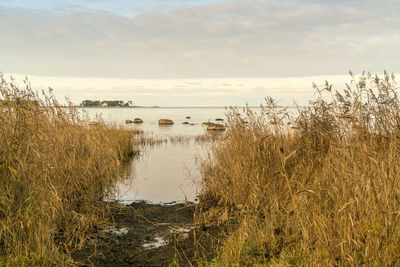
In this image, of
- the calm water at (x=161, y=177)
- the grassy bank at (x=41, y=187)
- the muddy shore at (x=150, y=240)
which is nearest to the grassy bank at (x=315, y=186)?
the muddy shore at (x=150, y=240)

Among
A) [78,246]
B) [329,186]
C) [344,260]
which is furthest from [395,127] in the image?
[78,246]

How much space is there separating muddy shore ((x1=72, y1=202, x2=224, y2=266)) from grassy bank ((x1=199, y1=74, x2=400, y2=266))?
476 mm

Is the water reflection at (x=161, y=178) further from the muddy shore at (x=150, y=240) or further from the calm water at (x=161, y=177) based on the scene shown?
the muddy shore at (x=150, y=240)

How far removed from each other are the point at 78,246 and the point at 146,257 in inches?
46.9

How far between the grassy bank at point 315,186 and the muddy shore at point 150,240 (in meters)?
0.48

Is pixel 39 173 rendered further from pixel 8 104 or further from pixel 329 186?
pixel 329 186

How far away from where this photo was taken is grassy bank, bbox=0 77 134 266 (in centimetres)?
449

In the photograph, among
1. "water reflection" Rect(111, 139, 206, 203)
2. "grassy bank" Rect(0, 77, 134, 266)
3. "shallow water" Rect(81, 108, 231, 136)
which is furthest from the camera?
"shallow water" Rect(81, 108, 231, 136)

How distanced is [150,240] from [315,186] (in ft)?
9.95

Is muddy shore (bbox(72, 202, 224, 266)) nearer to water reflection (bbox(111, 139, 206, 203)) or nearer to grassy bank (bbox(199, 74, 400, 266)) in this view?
grassy bank (bbox(199, 74, 400, 266))

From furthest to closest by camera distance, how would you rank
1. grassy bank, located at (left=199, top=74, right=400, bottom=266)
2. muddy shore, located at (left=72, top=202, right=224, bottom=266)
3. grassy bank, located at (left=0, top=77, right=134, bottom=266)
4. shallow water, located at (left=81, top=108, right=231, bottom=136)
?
shallow water, located at (left=81, top=108, right=231, bottom=136), muddy shore, located at (left=72, top=202, right=224, bottom=266), grassy bank, located at (left=0, top=77, right=134, bottom=266), grassy bank, located at (left=199, top=74, right=400, bottom=266)

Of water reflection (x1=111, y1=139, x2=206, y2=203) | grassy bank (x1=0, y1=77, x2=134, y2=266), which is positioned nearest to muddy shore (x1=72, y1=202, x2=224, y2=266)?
grassy bank (x1=0, y1=77, x2=134, y2=266)

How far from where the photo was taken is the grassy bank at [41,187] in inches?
177

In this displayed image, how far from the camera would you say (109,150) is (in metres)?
8.62
